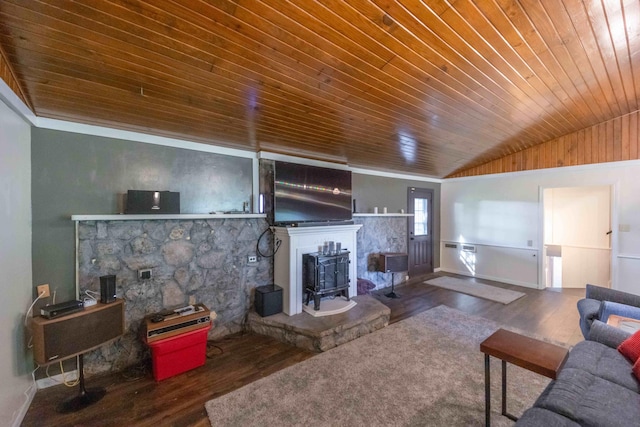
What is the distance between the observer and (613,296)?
8.77 feet

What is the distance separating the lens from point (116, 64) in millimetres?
1743

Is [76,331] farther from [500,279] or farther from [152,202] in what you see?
[500,279]

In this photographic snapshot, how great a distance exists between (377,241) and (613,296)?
10.7 feet

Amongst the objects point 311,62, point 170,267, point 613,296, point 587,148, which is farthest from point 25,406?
point 587,148

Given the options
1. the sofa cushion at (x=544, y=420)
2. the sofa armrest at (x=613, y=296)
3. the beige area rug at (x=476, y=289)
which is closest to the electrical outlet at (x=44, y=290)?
the sofa cushion at (x=544, y=420)

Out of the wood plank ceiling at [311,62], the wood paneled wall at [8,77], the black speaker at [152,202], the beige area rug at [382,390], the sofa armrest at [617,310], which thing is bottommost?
the beige area rug at [382,390]

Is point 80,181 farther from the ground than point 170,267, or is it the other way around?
point 80,181

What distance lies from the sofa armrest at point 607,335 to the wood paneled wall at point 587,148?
3.71 meters

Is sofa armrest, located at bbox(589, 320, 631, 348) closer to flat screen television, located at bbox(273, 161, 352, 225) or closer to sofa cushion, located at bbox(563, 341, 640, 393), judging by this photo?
sofa cushion, located at bbox(563, 341, 640, 393)

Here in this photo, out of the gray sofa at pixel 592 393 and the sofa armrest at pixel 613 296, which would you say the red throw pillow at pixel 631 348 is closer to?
the gray sofa at pixel 592 393

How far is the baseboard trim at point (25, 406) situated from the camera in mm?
1903

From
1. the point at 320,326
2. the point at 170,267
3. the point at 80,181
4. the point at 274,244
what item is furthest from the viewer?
the point at 274,244

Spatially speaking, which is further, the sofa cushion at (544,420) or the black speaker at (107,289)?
the black speaker at (107,289)

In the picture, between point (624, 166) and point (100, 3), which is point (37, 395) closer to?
point (100, 3)
